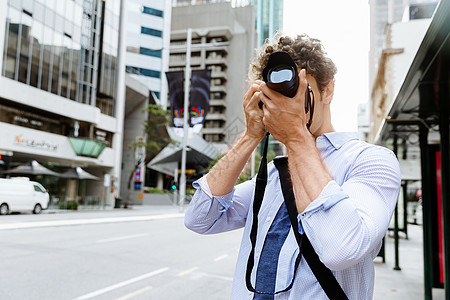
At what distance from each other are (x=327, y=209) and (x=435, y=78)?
10.9 feet

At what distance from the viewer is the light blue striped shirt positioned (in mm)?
989

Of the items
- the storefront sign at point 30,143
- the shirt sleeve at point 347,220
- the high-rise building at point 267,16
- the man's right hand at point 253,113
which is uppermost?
the storefront sign at point 30,143

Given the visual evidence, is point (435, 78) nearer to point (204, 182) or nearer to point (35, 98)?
point (204, 182)

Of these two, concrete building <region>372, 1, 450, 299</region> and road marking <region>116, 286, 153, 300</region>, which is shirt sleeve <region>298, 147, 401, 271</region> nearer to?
concrete building <region>372, 1, 450, 299</region>

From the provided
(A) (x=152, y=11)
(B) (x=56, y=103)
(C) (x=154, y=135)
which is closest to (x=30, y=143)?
(B) (x=56, y=103)

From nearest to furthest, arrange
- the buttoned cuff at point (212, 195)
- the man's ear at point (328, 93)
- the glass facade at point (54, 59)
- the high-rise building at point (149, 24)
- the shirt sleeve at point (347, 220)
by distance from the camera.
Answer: the shirt sleeve at point (347, 220) → the man's ear at point (328, 93) → the buttoned cuff at point (212, 195) → the high-rise building at point (149, 24) → the glass facade at point (54, 59)

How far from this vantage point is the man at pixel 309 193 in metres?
1.00

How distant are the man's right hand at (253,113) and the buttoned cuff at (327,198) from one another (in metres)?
0.33

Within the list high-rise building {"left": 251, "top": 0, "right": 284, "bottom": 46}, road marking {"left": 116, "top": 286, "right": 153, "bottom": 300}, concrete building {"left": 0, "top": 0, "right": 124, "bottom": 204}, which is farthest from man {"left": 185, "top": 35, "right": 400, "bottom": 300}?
concrete building {"left": 0, "top": 0, "right": 124, "bottom": 204}

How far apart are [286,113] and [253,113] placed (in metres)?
0.23

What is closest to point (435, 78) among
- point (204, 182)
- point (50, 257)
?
point (204, 182)

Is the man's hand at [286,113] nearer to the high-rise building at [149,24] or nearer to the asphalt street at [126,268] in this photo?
the high-rise building at [149,24]

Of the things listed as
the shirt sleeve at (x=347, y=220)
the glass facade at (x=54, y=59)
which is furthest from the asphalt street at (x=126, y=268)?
the shirt sleeve at (x=347, y=220)

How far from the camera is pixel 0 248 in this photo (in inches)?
347
